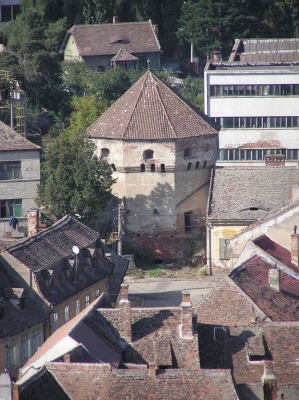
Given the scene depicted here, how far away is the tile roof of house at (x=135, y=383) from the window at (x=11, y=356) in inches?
402

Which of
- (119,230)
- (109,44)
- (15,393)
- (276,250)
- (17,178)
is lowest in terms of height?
(119,230)

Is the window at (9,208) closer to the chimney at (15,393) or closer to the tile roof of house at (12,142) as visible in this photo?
the tile roof of house at (12,142)

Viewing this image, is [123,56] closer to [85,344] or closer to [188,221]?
[188,221]

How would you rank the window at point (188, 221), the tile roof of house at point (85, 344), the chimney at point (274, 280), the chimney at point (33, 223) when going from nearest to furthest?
the tile roof of house at point (85, 344), the chimney at point (274, 280), the chimney at point (33, 223), the window at point (188, 221)

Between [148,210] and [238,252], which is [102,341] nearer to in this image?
[238,252]

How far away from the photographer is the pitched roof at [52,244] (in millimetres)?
52281

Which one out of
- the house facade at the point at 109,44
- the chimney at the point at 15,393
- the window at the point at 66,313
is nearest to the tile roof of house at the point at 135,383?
the chimney at the point at 15,393

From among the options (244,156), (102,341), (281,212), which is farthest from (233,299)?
(244,156)

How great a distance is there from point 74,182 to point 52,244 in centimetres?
1202

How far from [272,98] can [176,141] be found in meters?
19.6

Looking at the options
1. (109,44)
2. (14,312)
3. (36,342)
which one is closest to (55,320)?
(36,342)

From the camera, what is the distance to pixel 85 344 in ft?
131

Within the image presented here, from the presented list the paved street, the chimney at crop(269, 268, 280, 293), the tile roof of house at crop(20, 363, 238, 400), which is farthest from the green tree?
the tile roof of house at crop(20, 363, 238, 400)

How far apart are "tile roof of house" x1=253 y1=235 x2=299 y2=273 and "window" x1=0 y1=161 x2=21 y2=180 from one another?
14.0 metres
